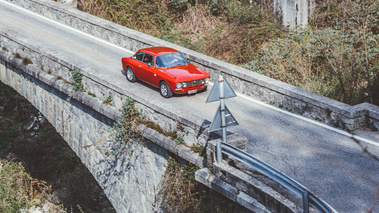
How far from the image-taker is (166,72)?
11.0 meters

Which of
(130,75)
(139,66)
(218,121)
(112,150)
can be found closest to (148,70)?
(139,66)

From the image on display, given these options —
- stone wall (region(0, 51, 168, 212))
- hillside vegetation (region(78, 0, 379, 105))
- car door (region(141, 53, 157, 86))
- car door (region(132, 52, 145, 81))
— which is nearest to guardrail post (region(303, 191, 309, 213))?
stone wall (region(0, 51, 168, 212))

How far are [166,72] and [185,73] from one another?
0.55 meters

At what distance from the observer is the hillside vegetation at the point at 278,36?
12.2 meters

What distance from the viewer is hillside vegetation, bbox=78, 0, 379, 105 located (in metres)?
12.2

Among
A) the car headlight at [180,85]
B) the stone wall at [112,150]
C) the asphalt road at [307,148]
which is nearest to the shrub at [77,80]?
the stone wall at [112,150]

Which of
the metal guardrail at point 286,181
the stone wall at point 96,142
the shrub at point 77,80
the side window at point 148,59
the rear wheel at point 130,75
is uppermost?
the side window at point 148,59

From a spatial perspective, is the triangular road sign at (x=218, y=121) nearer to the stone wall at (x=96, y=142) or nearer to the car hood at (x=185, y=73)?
the stone wall at (x=96, y=142)

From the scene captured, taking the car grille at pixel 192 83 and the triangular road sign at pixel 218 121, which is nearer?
the triangular road sign at pixel 218 121

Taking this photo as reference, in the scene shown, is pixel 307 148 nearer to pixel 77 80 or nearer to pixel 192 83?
pixel 192 83

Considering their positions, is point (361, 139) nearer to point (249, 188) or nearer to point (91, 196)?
point (249, 188)

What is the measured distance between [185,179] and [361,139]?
4.05 meters

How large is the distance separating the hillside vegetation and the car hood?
11.6 feet

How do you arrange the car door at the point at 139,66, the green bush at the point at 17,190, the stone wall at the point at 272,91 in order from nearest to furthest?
the stone wall at the point at 272,91 → the car door at the point at 139,66 → the green bush at the point at 17,190
